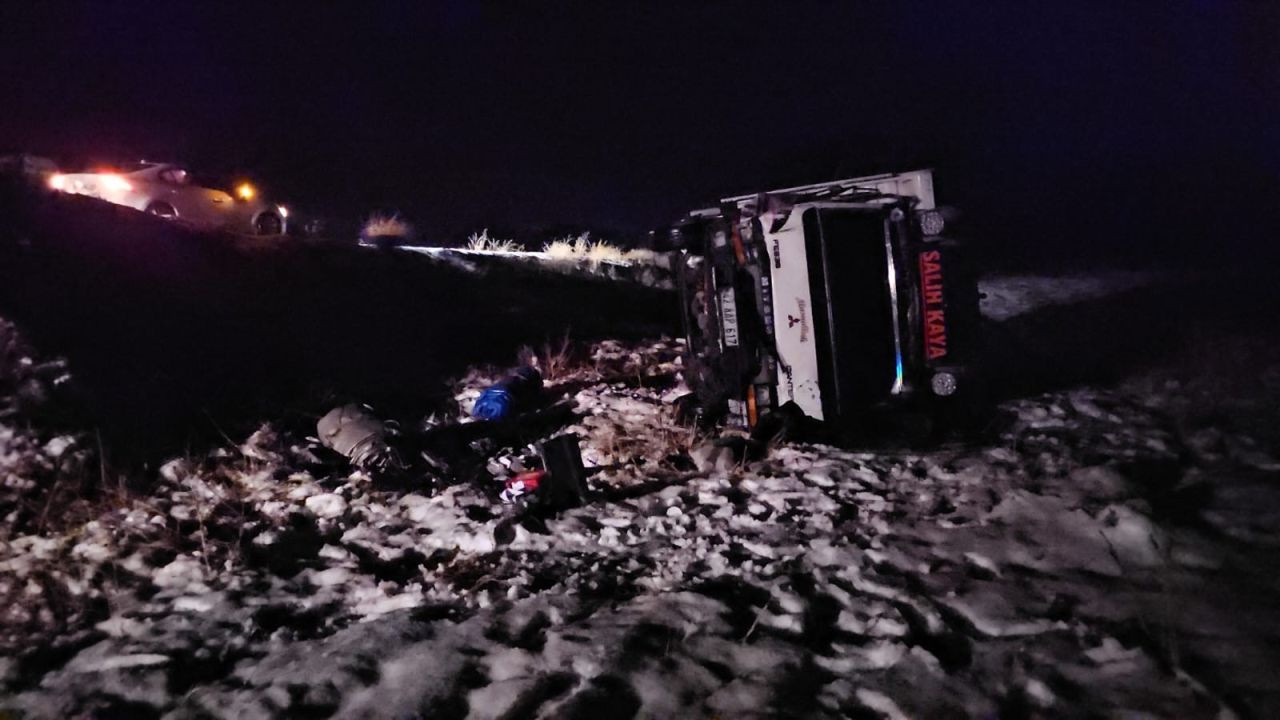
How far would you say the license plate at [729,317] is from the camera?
566cm

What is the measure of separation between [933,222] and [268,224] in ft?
37.7

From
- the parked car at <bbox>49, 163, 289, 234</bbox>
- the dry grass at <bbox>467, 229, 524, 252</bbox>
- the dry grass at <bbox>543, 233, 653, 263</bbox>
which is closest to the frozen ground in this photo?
the parked car at <bbox>49, 163, 289, 234</bbox>

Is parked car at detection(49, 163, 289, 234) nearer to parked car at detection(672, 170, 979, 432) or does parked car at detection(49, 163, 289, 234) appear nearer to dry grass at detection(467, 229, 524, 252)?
dry grass at detection(467, 229, 524, 252)

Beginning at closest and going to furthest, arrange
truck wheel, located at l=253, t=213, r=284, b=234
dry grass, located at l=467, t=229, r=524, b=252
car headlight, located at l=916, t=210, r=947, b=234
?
car headlight, located at l=916, t=210, r=947, b=234 < truck wheel, located at l=253, t=213, r=284, b=234 < dry grass, located at l=467, t=229, r=524, b=252

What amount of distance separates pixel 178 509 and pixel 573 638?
2700 mm

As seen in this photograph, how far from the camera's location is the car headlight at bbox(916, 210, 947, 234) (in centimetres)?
540

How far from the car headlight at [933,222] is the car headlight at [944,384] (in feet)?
3.55

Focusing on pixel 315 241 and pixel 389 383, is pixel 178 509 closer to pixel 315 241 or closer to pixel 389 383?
pixel 389 383

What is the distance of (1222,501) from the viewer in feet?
12.4

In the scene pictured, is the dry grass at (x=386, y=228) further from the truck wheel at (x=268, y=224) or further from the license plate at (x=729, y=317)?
the license plate at (x=729, y=317)

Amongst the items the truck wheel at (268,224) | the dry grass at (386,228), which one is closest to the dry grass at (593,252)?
the dry grass at (386,228)

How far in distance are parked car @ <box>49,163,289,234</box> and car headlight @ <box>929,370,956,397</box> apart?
30.2 ft

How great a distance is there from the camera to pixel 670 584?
3.33 meters

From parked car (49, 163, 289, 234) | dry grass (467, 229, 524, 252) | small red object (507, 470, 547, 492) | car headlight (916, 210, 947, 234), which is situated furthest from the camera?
dry grass (467, 229, 524, 252)
